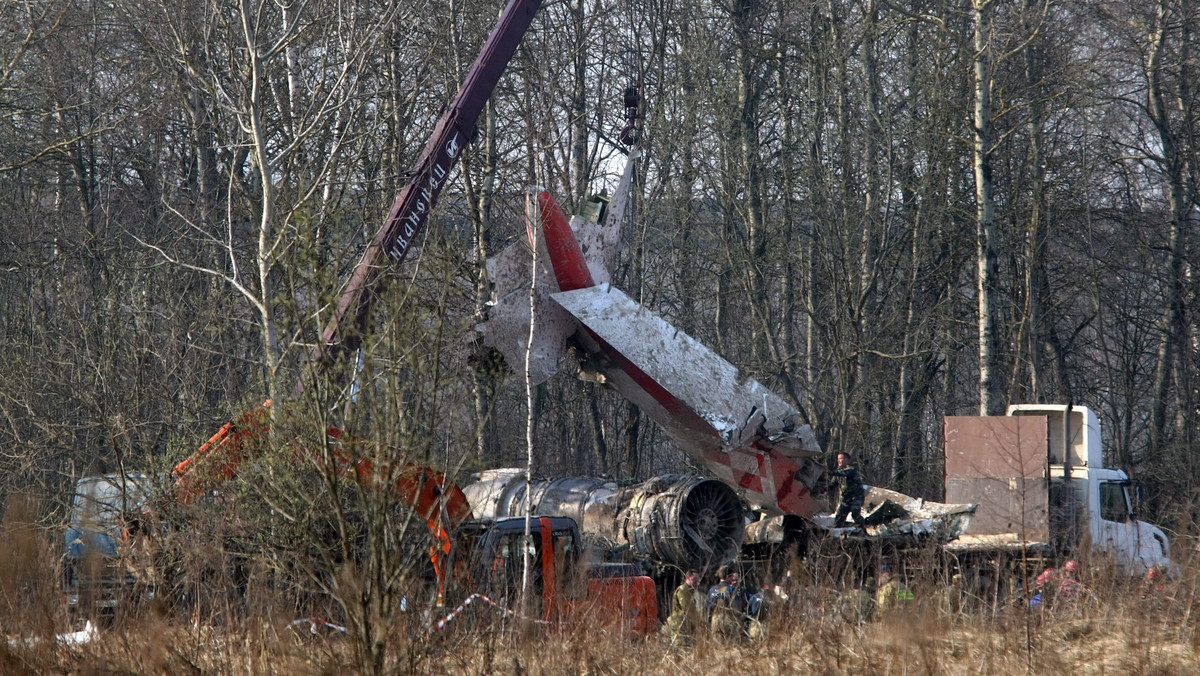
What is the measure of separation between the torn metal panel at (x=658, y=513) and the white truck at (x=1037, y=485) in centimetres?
281

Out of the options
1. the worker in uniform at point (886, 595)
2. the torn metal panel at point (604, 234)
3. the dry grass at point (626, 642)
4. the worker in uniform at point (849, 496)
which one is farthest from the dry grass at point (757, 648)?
the torn metal panel at point (604, 234)

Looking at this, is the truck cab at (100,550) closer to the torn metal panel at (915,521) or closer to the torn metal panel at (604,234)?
the torn metal panel at (604,234)

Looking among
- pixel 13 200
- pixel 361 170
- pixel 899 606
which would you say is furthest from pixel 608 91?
pixel 899 606

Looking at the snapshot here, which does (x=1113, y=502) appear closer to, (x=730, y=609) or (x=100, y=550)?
(x=730, y=609)

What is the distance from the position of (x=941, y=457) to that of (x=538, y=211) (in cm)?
1057

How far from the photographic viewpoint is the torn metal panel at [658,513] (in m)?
11.1

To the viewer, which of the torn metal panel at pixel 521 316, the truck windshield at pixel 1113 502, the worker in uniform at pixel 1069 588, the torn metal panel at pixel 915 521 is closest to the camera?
the worker in uniform at pixel 1069 588

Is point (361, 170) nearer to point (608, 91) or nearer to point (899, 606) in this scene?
point (608, 91)

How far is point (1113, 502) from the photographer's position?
13.3 metres

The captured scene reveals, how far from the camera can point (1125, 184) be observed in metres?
21.0

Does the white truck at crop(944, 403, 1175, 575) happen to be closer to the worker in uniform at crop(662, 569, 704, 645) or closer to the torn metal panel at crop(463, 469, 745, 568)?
the torn metal panel at crop(463, 469, 745, 568)

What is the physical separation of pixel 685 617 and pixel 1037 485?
20.6ft

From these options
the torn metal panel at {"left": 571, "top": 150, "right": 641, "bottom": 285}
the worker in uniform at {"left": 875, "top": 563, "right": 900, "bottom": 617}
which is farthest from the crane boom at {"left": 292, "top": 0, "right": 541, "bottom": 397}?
the worker in uniform at {"left": 875, "top": 563, "right": 900, "bottom": 617}

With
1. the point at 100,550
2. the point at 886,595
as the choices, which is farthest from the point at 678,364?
the point at 100,550
